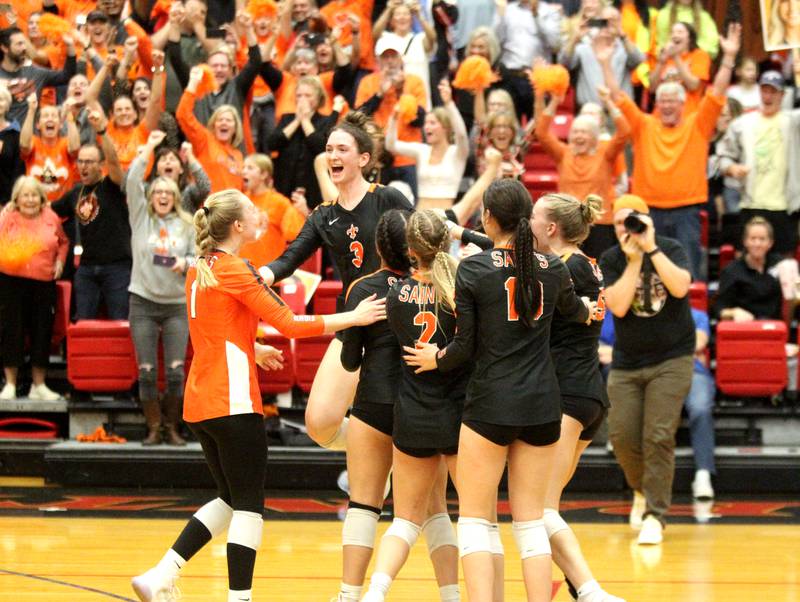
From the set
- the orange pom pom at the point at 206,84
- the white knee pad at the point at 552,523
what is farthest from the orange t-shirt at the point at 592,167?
the white knee pad at the point at 552,523

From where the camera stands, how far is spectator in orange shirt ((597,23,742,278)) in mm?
10078

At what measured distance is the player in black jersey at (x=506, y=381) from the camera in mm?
4867

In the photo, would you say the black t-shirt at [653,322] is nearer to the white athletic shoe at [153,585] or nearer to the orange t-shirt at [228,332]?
the orange t-shirt at [228,332]

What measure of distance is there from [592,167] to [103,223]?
3619 millimetres

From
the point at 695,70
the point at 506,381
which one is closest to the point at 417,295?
the point at 506,381

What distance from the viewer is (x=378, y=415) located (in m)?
5.29

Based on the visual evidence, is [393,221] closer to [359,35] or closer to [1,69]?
[359,35]

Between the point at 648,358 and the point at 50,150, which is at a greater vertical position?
the point at 50,150

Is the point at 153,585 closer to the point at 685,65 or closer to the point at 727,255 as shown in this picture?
the point at 727,255

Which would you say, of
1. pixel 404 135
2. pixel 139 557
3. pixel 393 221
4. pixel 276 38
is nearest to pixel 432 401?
pixel 393 221

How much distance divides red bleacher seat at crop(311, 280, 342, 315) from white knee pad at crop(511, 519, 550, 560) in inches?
191

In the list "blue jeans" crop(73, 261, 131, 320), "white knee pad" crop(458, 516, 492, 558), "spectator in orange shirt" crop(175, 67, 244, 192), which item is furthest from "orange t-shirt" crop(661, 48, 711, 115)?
"white knee pad" crop(458, 516, 492, 558)

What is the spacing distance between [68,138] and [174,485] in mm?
3162

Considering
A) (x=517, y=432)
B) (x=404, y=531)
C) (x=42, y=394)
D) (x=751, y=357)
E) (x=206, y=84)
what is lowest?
(x=42, y=394)
